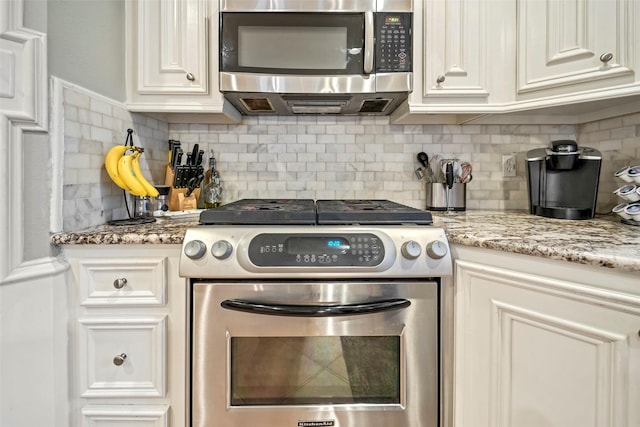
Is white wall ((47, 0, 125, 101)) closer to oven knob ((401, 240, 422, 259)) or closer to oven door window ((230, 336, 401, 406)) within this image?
oven door window ((230, 336, 401, 406))

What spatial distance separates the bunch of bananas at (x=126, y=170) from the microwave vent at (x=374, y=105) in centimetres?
98

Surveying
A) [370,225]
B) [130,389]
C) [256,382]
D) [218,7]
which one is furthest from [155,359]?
[218,7]

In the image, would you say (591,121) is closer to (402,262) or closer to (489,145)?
A: (489,145)

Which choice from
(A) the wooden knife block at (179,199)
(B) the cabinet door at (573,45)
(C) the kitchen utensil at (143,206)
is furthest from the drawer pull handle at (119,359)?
(B) the cabinet door at (573,45)

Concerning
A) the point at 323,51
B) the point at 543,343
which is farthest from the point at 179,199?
the point at 543,343

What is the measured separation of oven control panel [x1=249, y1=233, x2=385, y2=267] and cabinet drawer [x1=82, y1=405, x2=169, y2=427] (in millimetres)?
592

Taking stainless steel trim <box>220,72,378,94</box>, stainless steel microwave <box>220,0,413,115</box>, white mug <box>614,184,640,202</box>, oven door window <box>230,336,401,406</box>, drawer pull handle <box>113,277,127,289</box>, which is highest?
stainless steel microwave <box>220,0,413,115</box>

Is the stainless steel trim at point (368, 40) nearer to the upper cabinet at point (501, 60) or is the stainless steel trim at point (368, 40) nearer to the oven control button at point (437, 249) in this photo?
the upper cabinet at point (501, 60)

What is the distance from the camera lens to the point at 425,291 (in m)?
1.08

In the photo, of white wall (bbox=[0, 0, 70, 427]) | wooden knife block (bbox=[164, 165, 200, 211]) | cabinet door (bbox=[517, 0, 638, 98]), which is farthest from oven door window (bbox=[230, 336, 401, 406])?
cabinet door (bbox=[517, 0, 638, 98])

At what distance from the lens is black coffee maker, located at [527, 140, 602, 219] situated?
1.36 metres

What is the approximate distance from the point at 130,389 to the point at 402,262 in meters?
0.94

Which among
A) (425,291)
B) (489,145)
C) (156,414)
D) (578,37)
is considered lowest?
(156,414)

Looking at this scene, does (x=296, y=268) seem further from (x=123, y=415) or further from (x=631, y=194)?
(x=631, y=194)
